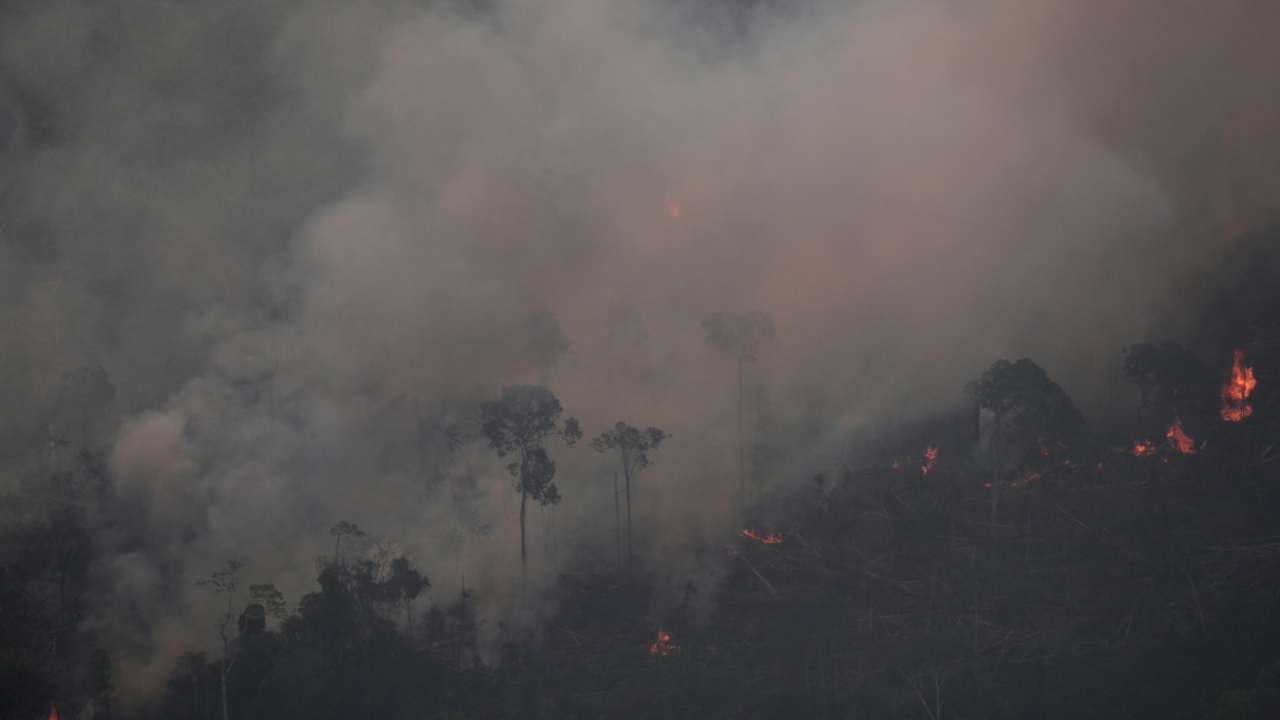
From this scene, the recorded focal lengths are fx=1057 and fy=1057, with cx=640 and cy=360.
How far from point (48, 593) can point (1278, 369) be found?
204 feet

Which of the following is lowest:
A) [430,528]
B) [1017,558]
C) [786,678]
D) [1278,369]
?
[786,678]

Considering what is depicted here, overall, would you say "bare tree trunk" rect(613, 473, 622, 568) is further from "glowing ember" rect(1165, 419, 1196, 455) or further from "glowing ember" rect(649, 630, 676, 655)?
"glowing ember" rect(1165, 419, 1196, 455)

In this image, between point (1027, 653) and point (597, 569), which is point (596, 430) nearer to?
point (597, 569)

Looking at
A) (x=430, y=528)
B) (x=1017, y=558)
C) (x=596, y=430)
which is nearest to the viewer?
(x=1017, y=558)

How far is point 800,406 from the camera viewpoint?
221 feet

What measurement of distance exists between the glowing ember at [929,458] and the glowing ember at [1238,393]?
14.7m

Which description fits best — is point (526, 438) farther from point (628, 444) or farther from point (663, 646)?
point (663, 646)

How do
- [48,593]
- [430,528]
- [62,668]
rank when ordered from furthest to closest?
[430,528]
[48,593]
[62,668]

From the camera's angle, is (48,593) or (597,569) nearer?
(48,593)

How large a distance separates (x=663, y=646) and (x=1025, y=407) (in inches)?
871

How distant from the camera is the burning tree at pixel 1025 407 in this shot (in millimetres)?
53031

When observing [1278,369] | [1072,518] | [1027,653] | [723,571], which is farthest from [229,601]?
[1278,369]

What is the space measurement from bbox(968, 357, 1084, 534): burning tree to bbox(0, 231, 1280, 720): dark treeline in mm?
145

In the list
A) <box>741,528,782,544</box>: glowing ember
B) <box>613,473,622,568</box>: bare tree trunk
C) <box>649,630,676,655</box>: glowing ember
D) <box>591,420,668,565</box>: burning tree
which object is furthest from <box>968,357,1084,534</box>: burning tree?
<box>613,473,622,568</box>: bare tree trunk
